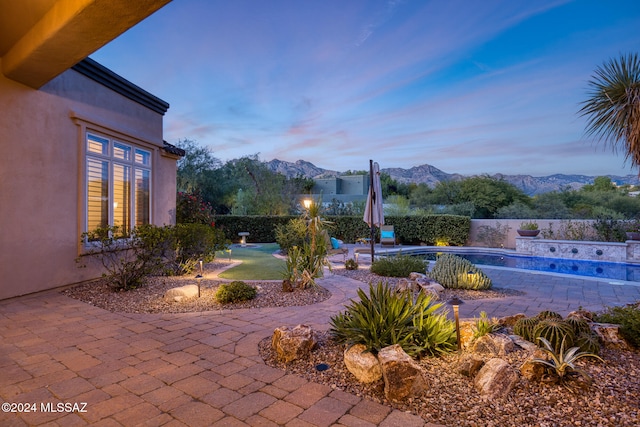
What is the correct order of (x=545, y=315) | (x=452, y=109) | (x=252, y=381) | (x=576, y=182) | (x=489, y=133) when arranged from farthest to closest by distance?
(x=576, y=182) → (x=489, y=133) → (x=452, y=109) → (x=545, y=315) → (x=252, y=381)

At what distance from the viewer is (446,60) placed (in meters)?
11.9

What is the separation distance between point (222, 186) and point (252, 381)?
73.5ft

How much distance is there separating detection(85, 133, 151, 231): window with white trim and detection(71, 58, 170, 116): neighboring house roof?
1.18m

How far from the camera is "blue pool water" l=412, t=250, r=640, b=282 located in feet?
31.0

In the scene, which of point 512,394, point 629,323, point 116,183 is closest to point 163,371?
point 512,394

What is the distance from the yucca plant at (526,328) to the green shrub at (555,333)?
0.12 metres

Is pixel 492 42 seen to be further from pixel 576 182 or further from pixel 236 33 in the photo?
pixel 576 182

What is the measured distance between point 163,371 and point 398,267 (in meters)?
5.83

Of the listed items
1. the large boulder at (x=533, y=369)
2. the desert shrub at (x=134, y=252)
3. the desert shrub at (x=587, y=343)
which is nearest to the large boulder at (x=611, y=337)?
the desert shrub at (x=587, y=343)

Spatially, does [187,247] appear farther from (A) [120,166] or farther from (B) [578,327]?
(B) [578,327]

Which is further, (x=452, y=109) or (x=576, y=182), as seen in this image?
(x=576, y=182)

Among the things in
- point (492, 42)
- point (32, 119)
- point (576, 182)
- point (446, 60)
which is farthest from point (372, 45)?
point (576, 182)

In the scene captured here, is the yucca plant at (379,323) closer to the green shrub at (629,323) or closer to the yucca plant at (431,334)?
the yucca plant at (431,334)

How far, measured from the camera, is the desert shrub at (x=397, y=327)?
121 inches
